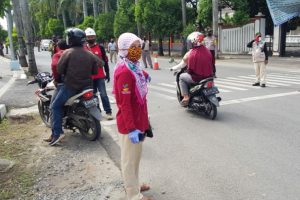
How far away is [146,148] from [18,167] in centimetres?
195

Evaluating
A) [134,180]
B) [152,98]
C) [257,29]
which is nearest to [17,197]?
[134,180]

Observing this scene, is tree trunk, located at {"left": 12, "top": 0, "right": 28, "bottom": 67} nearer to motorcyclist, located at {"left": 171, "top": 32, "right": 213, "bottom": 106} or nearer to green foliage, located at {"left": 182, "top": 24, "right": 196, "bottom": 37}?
green foliage, located at {"left": 182, "top": 24, "right": 196, "bottom": 37}

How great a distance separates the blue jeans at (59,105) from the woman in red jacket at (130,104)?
2.64 meters

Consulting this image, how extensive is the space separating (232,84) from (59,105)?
25.0 ft

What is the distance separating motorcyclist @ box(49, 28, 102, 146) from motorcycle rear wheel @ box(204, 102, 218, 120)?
2.61 metres

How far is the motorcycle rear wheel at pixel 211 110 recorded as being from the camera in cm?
774

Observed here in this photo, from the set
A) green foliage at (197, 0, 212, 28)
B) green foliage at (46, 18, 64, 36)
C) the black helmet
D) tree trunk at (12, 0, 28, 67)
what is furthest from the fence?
green foliage at (46, 18, 64, 36)

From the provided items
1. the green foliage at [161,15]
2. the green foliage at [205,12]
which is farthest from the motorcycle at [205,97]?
the green foliage at [161,15]

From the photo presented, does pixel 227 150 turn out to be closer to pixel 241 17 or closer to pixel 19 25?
pixel 19 25

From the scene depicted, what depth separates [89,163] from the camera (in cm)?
537

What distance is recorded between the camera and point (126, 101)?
3.61 metres

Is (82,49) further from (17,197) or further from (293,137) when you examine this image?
(293,137)

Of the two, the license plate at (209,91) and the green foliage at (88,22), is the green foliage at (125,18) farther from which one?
the license plate at (209,91)

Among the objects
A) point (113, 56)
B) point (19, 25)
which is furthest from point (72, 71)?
point (113, 56)
